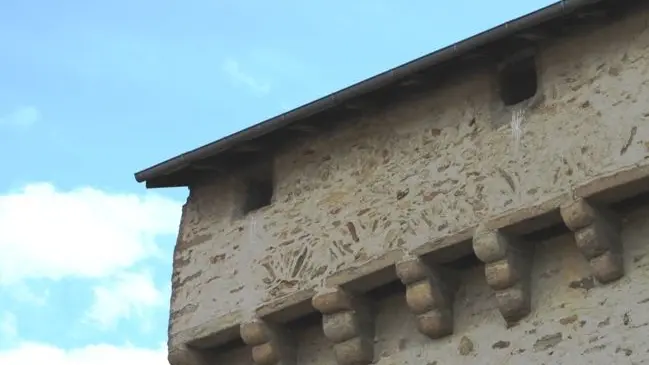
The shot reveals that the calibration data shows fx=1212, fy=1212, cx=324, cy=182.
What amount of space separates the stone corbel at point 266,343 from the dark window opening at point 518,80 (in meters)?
2.30

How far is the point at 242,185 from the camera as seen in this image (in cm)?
955

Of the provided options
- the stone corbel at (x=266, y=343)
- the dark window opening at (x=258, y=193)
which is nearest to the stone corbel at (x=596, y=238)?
the stone corbel at (x=266, y=343)

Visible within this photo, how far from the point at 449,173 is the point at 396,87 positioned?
2.67ft

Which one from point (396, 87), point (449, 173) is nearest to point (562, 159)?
point (449, 173)

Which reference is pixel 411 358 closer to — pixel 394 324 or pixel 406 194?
pixel 394 324

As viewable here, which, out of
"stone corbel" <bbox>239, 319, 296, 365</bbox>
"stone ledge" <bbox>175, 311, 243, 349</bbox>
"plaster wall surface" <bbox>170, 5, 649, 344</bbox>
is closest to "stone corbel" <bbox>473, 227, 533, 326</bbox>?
"plaster wall surface" <bbox>170, 5, 649, 344</bbox>

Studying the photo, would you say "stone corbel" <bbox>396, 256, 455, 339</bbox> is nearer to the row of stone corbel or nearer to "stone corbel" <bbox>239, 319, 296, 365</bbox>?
the row of stone corbel

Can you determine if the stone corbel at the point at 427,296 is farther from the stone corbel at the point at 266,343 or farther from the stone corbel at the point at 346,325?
the stone corbel at the point at 266,343

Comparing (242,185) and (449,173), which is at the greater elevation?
(242,185)

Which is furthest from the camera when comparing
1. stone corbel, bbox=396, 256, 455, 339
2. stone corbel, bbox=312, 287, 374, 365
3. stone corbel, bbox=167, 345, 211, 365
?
stone corbel, bbox=167, 345, 211, 365

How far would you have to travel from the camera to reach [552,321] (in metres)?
7.42

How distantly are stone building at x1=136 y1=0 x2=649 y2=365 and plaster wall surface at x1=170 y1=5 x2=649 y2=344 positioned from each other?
0.01 m

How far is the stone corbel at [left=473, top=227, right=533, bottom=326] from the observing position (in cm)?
756

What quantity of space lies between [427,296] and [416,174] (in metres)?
0.94
